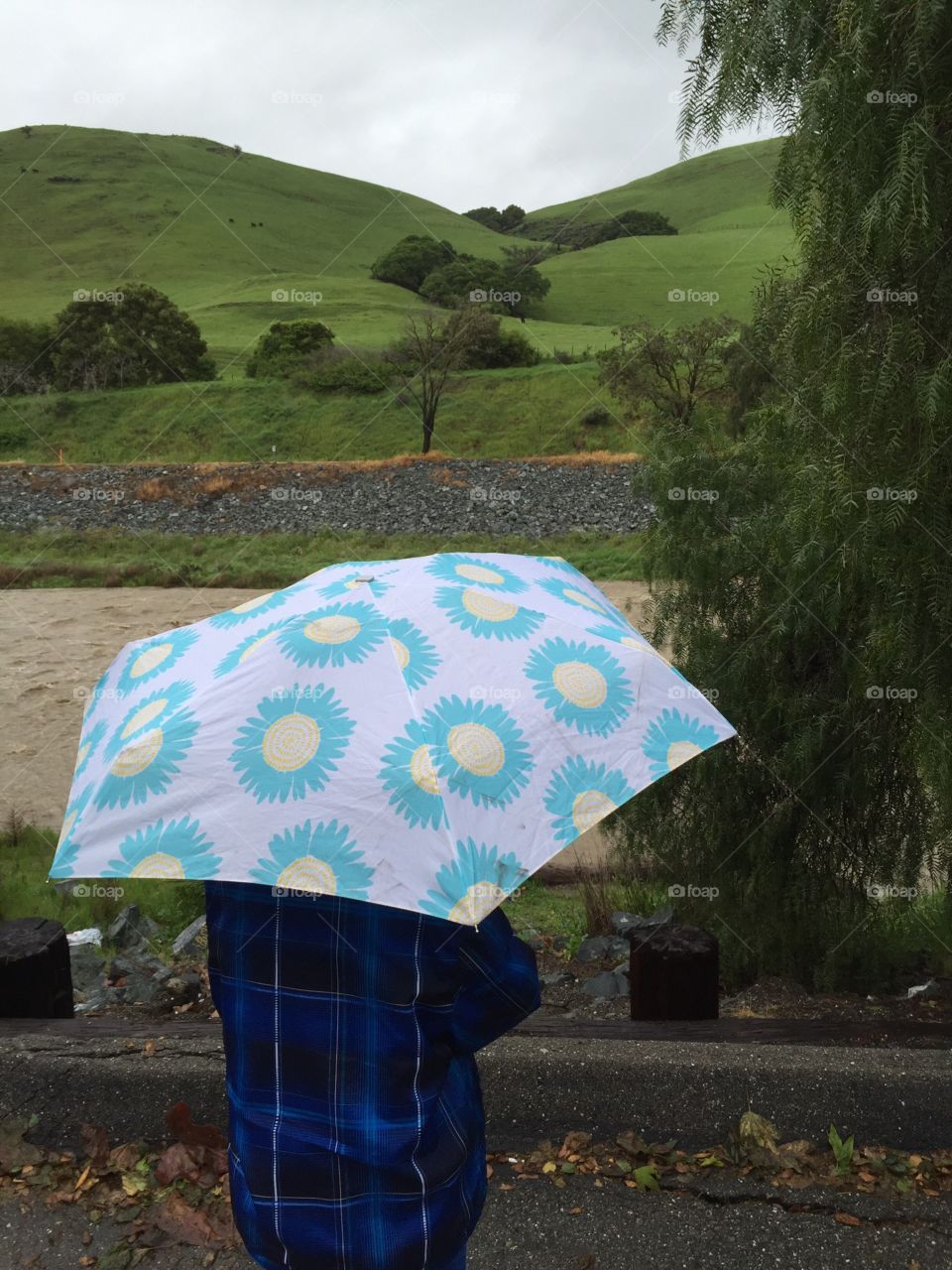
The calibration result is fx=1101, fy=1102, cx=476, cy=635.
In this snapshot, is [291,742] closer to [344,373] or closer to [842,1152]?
[842,1152]

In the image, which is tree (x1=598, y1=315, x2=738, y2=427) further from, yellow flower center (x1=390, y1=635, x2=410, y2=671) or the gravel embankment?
yellow flower center (x1=390, y1=635, x2=410, y2=671)

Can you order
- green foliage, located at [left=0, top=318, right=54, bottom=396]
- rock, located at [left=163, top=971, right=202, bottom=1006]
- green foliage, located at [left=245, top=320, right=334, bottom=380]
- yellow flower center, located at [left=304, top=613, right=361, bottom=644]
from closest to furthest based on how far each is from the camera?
yellow flower center, located at [left=304, top=613, right=361, bottom=644] < rock, located at [left=163, top=971, right=202, bottom=1006] < green foliage, located at [left=0, top=318, right=54, bottom=396] < green foliage, located at [left=245, top=320, right=334, bottom=380]

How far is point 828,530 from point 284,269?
75.9 m

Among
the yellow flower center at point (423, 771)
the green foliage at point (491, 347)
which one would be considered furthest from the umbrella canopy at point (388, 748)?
the green foliage at point (491, 347)

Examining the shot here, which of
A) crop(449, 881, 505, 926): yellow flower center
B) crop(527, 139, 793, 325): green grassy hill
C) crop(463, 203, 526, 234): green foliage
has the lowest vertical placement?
crop(449, 881, 505, 926): yellow flower center

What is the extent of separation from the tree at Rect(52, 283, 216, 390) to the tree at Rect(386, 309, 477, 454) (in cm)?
778

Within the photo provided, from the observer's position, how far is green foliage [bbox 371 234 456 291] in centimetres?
6303

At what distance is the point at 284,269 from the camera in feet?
242

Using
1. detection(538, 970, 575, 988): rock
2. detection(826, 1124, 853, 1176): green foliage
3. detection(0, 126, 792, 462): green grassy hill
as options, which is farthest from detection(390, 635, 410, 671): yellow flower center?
detection(0, 126, 792, 462): green grassy hill

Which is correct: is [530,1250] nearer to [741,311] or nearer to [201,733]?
[201,733]

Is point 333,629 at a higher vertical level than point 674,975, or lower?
higher

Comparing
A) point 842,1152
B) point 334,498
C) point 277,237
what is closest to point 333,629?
point 842,1152

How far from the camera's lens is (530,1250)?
2.36m

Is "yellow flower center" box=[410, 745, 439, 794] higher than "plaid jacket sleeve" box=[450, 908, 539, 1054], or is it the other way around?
"yellow flower center" box=[410, 745, 439, 794]
